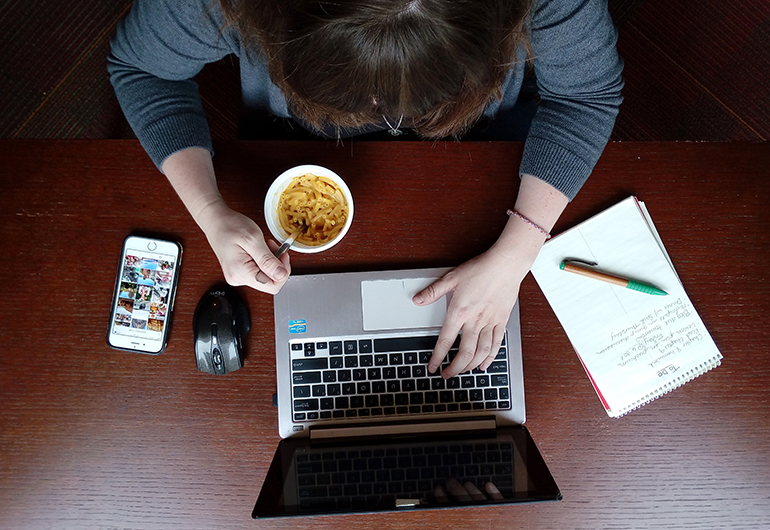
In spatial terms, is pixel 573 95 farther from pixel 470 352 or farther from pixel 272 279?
pixel 272 279

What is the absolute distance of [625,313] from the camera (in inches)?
31.8

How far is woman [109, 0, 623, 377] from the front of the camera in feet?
1.68

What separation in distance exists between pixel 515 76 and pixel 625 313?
0.41m

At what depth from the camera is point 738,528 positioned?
777 millimetres

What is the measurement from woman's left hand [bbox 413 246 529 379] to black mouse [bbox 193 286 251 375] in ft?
0.87

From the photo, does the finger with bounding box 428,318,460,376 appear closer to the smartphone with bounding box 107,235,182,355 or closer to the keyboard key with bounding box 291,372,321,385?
the keyboard key with bounding box 291,372,321,385

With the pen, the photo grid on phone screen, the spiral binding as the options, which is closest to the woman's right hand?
the photo grid on phone screen

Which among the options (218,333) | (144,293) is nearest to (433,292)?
(218,333)

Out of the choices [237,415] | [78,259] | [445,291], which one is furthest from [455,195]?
[78,259]

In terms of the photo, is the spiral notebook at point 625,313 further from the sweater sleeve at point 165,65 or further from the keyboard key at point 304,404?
the sweater sleeve at point 165,65

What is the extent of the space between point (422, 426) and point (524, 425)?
6.1 inches

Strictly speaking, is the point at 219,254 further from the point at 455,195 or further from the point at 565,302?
the point at 565,302

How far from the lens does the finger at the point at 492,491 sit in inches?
26.3

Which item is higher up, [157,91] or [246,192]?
[157,91]
